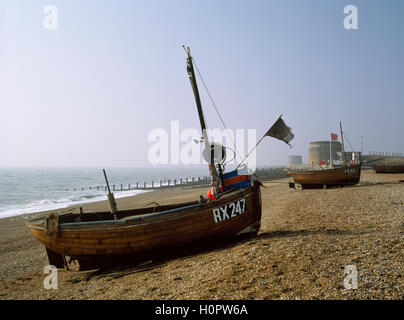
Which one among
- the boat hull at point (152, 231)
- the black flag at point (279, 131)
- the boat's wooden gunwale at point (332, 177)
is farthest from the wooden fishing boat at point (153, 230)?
the boat's wooden gunwale at point (332, 177)

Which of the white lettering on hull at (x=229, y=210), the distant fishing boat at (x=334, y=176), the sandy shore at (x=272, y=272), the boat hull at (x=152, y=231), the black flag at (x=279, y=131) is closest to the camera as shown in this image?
the sandy shore at (x=272, y=272)

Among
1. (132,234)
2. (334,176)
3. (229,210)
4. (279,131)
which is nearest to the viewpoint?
(132,234)

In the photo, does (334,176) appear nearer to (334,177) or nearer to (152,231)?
(334,177)

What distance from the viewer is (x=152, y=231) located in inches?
319

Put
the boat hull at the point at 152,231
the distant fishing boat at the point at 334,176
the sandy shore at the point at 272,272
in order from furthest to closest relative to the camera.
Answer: the distant fishing boat at the point at 334,176 < the boat hull at the point at 152,231 < the sandy shore at the point at 272,272

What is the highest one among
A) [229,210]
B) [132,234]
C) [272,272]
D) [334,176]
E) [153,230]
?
[229,210]

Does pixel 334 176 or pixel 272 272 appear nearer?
pixel 272 272

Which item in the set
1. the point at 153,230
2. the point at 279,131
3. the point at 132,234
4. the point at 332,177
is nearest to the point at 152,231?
the point at 153,230

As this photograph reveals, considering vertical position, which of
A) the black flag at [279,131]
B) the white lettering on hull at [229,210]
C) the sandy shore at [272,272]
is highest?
the black flag at [279,131]

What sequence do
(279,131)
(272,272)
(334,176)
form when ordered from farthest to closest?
(334,176) → (279,131) → (272,272)

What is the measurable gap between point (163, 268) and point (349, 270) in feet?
16.5

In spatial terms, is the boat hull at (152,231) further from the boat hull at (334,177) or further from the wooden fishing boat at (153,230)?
the boat hull at (334,177)

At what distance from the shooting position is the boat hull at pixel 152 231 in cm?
809
